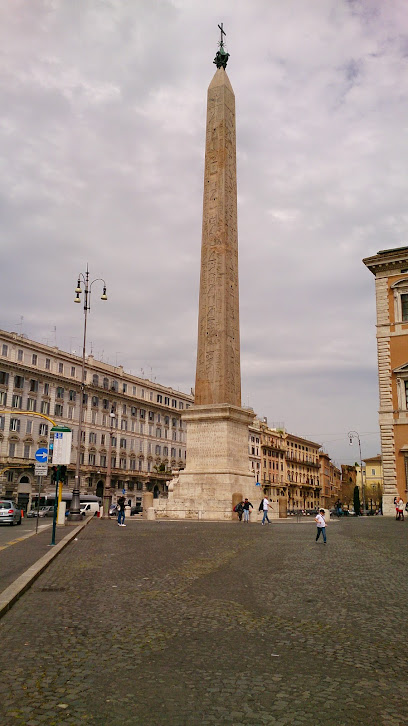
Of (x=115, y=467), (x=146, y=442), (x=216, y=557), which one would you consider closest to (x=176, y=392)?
(x=146, y=442)

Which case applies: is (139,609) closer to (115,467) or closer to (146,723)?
(146,723)

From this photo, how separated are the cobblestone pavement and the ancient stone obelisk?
17.9 meters

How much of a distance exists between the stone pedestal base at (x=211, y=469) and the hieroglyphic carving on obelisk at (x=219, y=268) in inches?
31.5

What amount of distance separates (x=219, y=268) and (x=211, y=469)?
985 centimetres

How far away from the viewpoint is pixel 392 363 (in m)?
37.6

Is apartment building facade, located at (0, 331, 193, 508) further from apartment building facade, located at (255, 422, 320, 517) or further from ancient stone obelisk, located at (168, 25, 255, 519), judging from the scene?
ancient stone obelisk, located at (168, 25, 255, 519)

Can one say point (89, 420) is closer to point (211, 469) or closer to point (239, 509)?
point (211, 469)

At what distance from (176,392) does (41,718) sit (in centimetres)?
A: 8137

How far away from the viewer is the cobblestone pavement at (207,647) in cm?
430

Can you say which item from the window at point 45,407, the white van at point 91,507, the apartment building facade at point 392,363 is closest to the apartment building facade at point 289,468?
the window at point 45,407

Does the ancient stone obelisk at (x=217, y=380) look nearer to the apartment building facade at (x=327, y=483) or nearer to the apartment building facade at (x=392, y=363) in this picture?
the apartment building facade at (x=392, y=363)

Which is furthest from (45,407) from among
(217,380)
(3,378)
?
(217,380)

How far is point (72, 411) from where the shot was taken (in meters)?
66.1

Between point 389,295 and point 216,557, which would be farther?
point 389,295
